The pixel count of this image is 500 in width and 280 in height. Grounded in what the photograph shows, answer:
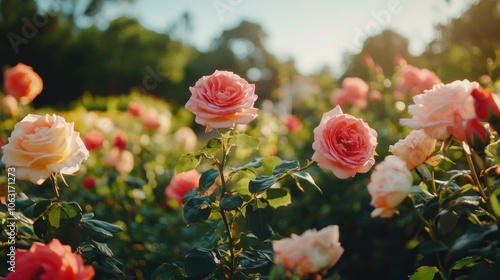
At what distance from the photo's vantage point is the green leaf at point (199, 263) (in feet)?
3.50

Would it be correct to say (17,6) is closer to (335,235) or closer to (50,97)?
(50,97)

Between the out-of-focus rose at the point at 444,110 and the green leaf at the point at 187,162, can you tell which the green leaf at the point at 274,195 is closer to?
the green leaf at the point at 187,162

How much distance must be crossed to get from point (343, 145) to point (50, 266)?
683 millimetres

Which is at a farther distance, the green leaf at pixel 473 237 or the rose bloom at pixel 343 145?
the rose bloom at pixel 343 145

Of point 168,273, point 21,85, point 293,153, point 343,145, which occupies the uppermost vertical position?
point 343,145

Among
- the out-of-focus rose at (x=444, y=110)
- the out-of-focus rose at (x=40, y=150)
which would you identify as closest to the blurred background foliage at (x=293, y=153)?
the out-of-focus rose at (x=444, y=110)

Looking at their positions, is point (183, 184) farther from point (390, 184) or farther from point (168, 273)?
point (390, 184)

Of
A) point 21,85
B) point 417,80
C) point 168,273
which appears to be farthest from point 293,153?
point 168,273

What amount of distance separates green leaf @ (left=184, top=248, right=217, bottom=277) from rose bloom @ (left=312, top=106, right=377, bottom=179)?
14.3 inches

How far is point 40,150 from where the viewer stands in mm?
1061

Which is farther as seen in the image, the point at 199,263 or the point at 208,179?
the point at 208,179

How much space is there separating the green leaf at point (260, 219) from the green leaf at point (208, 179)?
5.0 inches

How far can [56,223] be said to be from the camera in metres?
1.13

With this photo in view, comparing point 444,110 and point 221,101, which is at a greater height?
point 444,110
